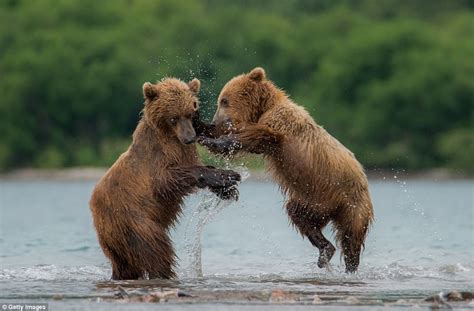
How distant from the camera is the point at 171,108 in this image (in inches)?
497

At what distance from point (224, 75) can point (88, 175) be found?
778 centimetres

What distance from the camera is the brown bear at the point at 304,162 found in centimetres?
1309

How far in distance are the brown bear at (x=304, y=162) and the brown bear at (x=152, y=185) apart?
0.46 meters

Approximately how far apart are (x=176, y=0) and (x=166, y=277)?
2692 inches

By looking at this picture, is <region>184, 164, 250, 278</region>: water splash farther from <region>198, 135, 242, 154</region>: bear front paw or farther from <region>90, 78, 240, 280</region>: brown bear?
<region>90, 78, 240, 280</region>: brown bear

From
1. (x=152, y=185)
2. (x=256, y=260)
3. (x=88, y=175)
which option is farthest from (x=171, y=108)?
(x=88, y=175)

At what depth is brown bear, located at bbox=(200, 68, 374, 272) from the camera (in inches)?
516

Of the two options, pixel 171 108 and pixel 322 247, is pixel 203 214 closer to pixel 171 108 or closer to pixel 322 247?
pixel 322 247

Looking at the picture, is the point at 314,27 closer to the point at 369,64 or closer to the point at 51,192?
the point at 369,64

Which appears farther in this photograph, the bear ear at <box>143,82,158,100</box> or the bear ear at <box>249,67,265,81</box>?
the bear ear at <box>249,67,265,81</box>

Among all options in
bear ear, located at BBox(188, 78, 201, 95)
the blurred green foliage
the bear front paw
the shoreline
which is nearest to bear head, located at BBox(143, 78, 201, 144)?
bear ear, located at BBox(188, 78, 201, 95)

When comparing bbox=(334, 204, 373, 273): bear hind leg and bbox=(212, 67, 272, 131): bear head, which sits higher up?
bbox=(212, 67, 272, 131): bear head

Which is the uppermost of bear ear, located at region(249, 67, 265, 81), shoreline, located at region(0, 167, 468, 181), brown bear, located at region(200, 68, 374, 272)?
shoreline, located at region(0, 167, 468, 181)

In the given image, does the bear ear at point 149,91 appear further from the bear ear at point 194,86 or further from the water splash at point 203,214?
the water splash at point 203,214
